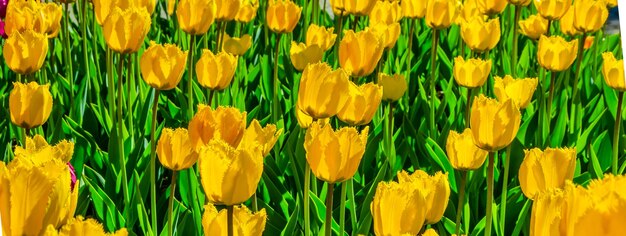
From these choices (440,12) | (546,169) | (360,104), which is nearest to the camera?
(546,169)

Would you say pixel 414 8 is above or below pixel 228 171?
below

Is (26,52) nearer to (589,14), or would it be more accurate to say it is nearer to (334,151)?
(334,151)

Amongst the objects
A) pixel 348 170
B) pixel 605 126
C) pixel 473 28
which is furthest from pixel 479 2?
pixel 348 170

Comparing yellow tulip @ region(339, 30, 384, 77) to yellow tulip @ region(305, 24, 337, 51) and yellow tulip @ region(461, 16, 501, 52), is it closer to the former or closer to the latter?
yellow tulip @ region(305, 24, 337, 51)

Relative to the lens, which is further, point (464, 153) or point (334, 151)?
point (464, 153)

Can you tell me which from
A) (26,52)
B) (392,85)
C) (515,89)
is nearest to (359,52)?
(392,85)

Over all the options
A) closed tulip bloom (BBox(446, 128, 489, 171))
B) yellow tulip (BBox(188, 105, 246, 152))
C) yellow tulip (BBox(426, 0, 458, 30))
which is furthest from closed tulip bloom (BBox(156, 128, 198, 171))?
yellow tulip (BBox(426, 0, 458, 30))

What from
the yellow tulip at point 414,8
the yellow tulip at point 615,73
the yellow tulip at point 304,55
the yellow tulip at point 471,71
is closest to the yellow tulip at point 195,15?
the yellow tulip at point 304,55
